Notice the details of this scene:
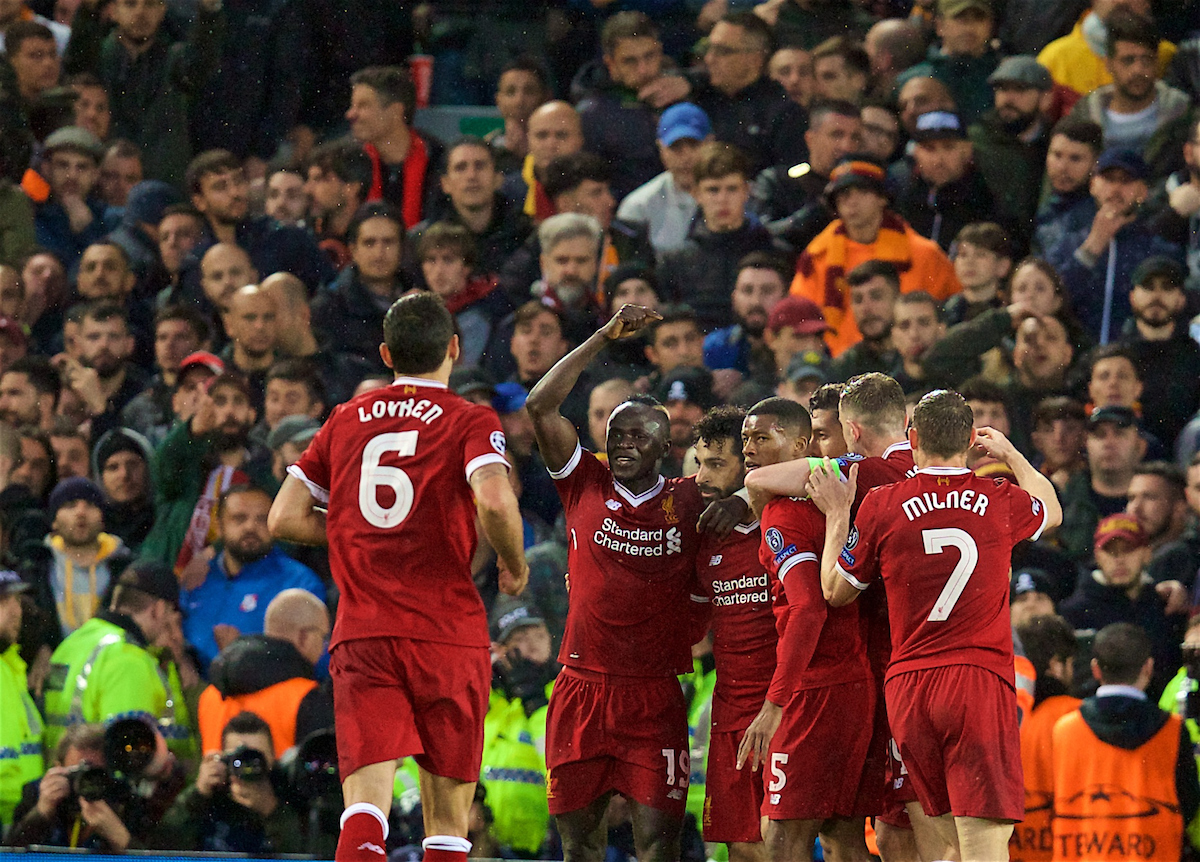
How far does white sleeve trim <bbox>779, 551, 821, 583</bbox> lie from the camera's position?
5.93 m

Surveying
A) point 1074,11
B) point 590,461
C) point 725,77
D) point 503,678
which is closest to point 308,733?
point 503,678

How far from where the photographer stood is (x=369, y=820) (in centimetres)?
511

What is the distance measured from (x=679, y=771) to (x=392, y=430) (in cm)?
176

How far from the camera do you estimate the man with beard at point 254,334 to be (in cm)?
1034

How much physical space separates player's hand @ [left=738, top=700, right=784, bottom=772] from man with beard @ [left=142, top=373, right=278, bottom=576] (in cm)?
446

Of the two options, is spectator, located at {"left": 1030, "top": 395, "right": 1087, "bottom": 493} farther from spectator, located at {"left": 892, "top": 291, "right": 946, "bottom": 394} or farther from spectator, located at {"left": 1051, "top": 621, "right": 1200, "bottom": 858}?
spectator, located at {"left": 1051, "top": 621, "right": 1200, "bottom": 858}

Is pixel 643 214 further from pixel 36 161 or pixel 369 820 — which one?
pixel 369 820

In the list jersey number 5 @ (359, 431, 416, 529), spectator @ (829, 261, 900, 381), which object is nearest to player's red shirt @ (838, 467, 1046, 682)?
jersey number 5 @ (359, 431, 416, 529)

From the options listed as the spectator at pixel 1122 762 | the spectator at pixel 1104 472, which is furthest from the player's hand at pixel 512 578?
the spectator at pixel 1104 472

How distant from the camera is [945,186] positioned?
10062mm

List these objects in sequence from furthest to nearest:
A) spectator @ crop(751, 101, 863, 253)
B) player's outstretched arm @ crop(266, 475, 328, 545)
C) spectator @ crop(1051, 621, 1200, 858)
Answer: spectator @ crop(751, 101, 863, 253) < spectator @ crop(1051, 621, 1200, 858) < player's outstretched arm @ crop(266, 475, 328, 545)

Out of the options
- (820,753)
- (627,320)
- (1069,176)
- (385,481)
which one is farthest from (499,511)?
(1069,176)

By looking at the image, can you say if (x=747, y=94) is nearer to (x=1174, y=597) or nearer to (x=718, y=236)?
(x=718, y=236)

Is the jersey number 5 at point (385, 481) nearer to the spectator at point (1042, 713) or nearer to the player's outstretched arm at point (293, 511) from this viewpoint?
the player's outstretched arm at point (293, 511)
